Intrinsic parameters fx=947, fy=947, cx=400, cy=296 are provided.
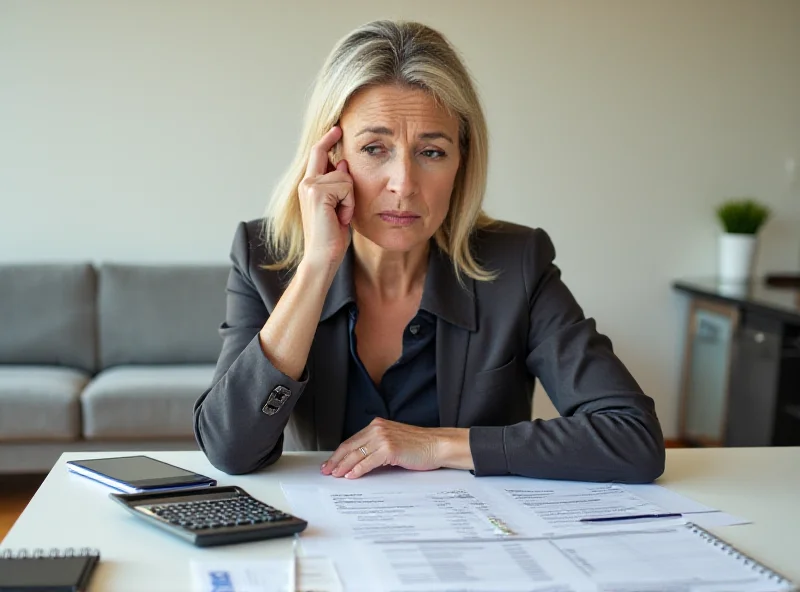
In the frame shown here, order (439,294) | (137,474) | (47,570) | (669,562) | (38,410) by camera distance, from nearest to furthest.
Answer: (47,570)
(669,562)
(137,474)
(439,294)
(38,410)

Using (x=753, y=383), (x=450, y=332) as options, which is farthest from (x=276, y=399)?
(x=753, y=383)

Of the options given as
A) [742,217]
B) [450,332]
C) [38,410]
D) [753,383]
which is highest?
[742,217]

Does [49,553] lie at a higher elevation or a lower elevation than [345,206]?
lower

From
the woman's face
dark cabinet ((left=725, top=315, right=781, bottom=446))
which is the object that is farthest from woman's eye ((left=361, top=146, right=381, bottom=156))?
dark cabinet ((left=725, top=315, right=781, bottom=446))

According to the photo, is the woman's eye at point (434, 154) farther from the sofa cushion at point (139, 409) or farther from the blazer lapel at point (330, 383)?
the sofa cushion at point (139, 409)

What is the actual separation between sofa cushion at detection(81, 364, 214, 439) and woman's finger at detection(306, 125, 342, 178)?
5.71 feet

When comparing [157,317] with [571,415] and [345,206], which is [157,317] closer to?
[345,206]

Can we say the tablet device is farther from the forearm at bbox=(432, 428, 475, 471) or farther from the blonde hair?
the blonde hair

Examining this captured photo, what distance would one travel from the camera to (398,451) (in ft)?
4.73

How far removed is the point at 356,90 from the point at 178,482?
76 cm

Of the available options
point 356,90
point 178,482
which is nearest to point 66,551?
point 178,482

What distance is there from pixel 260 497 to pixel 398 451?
24 centimetres

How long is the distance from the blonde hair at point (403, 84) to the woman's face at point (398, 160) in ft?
0.08

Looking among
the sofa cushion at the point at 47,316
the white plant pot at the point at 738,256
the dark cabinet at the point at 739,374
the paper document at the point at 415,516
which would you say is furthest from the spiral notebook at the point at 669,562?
the white plant pot at the point at 738,256
